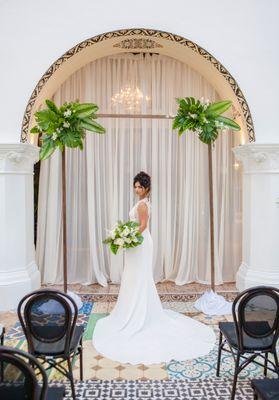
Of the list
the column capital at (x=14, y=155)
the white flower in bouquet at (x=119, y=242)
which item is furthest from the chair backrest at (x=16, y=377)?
the column capital at (x=14, y=155)

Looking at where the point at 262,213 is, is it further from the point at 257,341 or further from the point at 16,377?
the point at 16,377

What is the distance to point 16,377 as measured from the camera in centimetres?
176

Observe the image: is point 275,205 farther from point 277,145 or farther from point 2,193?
point 2,193

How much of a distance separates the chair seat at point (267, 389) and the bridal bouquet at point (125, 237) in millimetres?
2045

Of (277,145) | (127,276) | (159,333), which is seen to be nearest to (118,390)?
(159,333)

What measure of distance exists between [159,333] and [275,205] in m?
2.59

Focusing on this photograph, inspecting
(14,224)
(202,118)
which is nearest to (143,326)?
(14,224)

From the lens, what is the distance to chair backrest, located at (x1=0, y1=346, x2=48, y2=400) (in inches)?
67.4

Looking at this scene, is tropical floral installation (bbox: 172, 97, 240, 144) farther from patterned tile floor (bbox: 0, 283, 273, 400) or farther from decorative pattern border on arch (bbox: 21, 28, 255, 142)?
patterned tile floor (bbox: 0, 283, 273, 400)

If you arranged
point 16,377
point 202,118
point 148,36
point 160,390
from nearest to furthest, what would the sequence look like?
point 16,377, point 160,390, point 202,118, point 148,36

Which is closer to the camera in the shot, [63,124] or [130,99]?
[63,124]

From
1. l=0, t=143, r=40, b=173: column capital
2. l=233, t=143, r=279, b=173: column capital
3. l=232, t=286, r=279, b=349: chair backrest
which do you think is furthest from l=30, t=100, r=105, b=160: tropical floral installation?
l=232, t=286, r=279, b=349: chair backrest

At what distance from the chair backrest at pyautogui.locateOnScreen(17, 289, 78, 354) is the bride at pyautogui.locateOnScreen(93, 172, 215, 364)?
3.54 ft

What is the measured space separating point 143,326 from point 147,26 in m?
3.99
